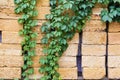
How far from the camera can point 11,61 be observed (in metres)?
3.52

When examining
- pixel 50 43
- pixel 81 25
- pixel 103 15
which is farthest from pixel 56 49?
pixel 103 15

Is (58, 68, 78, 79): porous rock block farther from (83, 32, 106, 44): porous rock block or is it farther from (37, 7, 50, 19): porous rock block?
(37, 7, 50, 19): porous rock block

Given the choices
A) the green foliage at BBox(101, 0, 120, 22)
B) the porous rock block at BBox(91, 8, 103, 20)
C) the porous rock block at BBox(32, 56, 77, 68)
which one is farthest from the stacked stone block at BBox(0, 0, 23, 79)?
the green foliage at BBox(101, 0, 120, 22)

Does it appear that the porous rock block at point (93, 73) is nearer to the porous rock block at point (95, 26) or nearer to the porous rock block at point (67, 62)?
the porous rock block at point (67, 62)

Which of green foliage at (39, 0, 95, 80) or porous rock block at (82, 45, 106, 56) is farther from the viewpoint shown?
porous rock block at (82, 45, 106, 56)

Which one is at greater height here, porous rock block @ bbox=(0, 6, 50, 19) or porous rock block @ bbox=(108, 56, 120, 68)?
porous rock block @ bbox=(0, 6, 50, 19)

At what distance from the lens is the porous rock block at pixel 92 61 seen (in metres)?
3.54

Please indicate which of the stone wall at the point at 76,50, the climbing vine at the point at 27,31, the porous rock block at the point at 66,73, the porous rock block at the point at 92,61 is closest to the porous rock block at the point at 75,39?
the stone wall at the point at 76,50

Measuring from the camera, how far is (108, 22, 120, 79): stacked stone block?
139 inches

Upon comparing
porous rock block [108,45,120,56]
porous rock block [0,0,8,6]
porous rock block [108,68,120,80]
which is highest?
porous rock block [0,0,8,6]

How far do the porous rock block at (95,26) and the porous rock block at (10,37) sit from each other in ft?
2.54

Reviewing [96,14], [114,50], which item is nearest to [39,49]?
[96,14]

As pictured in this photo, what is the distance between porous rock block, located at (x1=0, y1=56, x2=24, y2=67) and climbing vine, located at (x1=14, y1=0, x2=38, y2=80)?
0.06 meters

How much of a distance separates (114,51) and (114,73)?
0.84 ft
